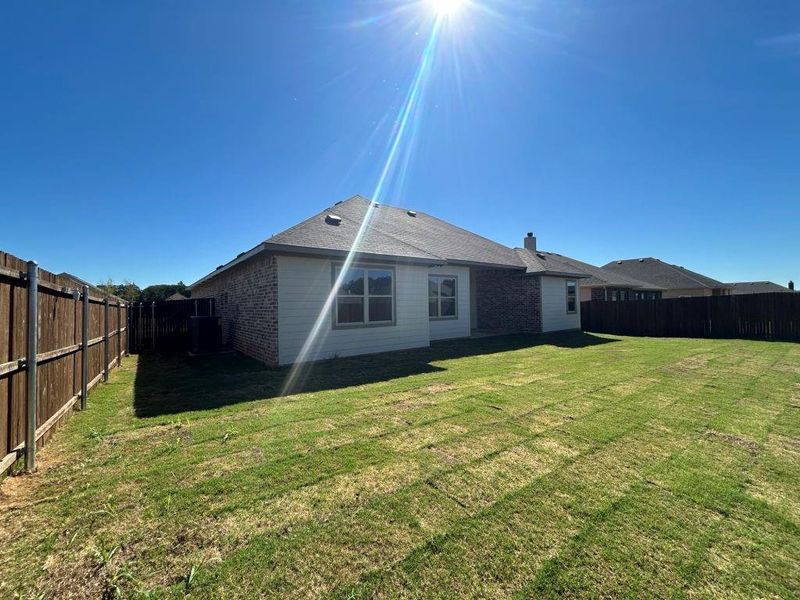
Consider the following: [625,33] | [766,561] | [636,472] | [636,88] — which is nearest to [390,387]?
[636,472]

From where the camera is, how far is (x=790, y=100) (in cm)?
1034

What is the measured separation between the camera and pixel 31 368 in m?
3.10

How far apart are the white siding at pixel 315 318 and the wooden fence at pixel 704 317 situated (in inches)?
512

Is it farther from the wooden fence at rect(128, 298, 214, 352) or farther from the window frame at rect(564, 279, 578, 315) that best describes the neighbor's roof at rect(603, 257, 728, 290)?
the wooden fence at rect(128, 298, 214, 352)

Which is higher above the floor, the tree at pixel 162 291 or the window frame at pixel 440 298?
the tree at pixel 162 291

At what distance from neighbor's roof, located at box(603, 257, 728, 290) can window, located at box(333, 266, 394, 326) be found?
1168 inches

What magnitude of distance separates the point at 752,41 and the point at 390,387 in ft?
42.4

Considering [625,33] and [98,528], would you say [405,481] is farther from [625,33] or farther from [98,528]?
[625,33]

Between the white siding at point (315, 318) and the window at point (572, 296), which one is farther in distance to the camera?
the window at point (572, 296)

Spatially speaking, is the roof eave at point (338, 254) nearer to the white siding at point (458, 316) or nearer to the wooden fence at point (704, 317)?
the white siding at point (458, 316)

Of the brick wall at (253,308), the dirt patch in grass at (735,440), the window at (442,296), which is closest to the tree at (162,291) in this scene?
the brick wall at (253,308)

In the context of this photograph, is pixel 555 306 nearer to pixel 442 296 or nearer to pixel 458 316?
pixel 458 316

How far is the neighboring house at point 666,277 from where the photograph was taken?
29.1 meters

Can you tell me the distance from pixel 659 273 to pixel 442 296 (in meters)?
28.9
